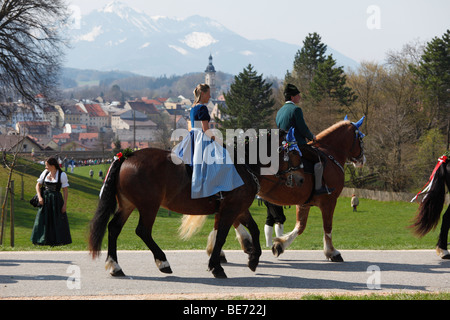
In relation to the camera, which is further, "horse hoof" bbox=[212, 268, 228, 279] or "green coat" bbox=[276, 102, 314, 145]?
"green coat" bbox=[276, 102, 314, 145]

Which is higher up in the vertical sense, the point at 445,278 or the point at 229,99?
the point at 229,99

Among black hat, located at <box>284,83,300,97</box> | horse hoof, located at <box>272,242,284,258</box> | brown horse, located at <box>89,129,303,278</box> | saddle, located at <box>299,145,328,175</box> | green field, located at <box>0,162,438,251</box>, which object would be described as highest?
black hat, located at <box>284,83,300,97</box>

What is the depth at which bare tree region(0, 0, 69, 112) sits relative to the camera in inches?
1641

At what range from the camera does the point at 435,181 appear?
37.4 ft

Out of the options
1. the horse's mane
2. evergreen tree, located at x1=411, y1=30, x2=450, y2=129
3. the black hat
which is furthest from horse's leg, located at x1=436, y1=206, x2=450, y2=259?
evergreen tree, located at x1=411, y1=30, x2=450, y2=129

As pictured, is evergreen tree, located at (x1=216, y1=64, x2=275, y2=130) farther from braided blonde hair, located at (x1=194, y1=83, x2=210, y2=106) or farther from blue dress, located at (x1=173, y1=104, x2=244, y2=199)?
blue dress, located at (x1=173, y1=104, x2=244, y2=199)

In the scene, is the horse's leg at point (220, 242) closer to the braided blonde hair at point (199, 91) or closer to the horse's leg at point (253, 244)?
the horse's leg at point (253, 244)

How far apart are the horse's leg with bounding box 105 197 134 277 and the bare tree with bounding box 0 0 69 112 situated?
35136 mm

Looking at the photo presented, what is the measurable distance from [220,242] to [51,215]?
398cm

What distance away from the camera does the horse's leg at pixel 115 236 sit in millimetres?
9180

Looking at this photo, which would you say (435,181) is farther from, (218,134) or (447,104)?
(447,104)

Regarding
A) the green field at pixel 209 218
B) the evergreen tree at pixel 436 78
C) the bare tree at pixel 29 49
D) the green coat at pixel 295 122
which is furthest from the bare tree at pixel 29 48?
the evergreen tree at pixel 436 78
